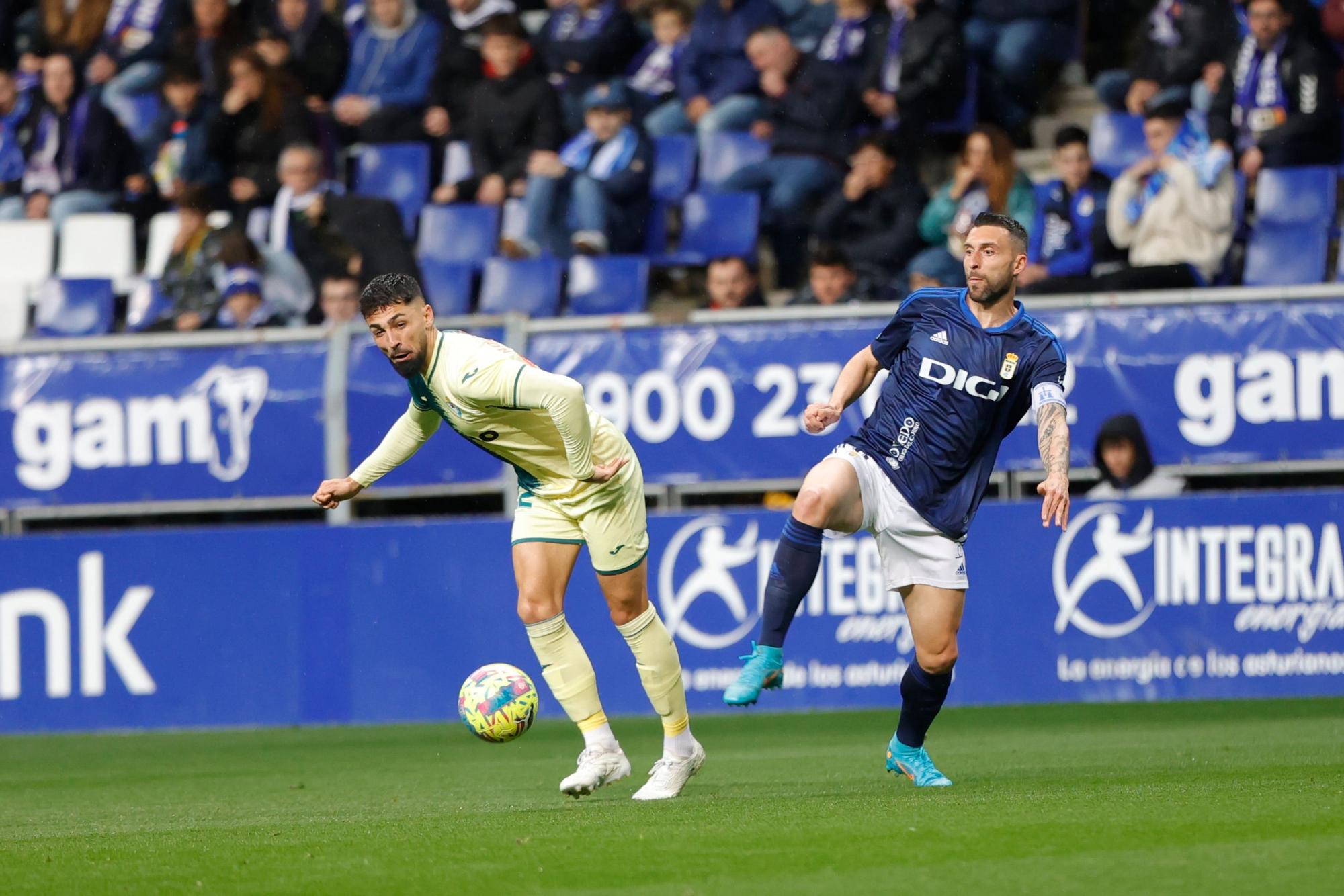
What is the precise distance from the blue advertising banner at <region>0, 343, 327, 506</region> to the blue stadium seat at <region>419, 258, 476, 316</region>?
9.06 ft

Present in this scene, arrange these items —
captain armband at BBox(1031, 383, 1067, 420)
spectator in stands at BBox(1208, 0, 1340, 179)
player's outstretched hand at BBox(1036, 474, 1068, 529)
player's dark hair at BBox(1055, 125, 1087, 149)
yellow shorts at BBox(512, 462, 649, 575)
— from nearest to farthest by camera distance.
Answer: player's outstretched hand at BBox(1036, 474, 1068, 529) < captain armband at BBox(1031, 383, 1067, 420) < yellow shorts at BBox(512, 462, 649, 575) < spectator in stands at BBox(1208, 0, 1340, 179) < player's dark hair at BBox(1055, 125, 1087, 149)

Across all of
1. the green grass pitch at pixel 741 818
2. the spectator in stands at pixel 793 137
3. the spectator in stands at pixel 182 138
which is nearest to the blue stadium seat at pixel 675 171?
the spectator in stands at pixel 793 137

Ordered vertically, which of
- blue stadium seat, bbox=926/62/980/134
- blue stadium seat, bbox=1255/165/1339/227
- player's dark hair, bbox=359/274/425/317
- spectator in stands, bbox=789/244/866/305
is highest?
blue stadium seat, bbox=926/62/980/134

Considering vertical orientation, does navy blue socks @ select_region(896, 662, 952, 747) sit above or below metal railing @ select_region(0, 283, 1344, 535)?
below

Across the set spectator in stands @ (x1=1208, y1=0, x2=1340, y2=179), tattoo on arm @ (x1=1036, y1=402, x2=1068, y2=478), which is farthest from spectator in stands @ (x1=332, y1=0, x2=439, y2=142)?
tattoo on arm @ (x1=1036, y1=402, x2=1068, y2=478)

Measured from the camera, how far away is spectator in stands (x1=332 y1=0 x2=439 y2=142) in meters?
17.2

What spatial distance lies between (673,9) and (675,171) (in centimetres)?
172

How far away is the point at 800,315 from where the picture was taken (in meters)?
12.5

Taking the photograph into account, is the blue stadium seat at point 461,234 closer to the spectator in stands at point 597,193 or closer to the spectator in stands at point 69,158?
the spectator in stands at point 597,193

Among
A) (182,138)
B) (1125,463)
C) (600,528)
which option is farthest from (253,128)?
(600,528)

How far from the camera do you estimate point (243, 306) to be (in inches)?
584

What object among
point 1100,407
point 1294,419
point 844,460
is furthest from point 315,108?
point 844,460

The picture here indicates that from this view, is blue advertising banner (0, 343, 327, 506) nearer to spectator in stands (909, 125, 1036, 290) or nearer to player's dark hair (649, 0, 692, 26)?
spectator in stands (909, 125, 1036, 290)

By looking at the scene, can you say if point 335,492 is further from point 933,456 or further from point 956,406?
point 956,406
